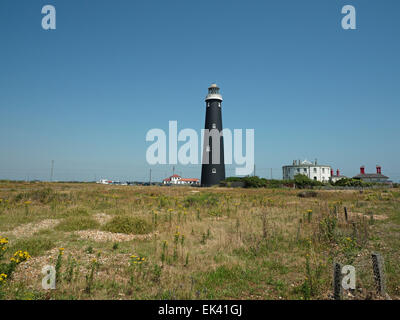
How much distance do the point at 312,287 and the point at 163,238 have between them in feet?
18.2

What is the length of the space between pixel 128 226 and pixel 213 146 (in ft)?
113

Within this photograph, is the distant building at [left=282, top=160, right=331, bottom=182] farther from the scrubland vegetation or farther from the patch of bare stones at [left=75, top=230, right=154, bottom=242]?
the patch of bare stones at [left=75, top=230, right=154, bottom=242]

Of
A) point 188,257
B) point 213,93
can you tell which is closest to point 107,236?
point 188,257

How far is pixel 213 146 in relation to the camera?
144 feet

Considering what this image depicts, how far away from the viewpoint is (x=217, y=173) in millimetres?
44781

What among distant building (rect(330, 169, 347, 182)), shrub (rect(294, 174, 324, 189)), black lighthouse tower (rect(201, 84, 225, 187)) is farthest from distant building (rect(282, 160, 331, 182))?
black lighthouse tower (rect(201, 84, 225, 187))

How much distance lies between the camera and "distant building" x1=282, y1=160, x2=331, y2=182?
7212 cm

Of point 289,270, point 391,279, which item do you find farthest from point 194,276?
point 391,279

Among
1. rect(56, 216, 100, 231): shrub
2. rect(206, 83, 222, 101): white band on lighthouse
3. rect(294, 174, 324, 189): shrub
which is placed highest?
rect(206, 83, 222, 101): white band on lighthouse

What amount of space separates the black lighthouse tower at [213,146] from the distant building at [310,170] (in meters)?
37.4

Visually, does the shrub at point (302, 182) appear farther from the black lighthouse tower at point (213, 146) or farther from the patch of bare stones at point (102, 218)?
the patch of bare stones at point (102, 218)

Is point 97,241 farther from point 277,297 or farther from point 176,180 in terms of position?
point 176,180

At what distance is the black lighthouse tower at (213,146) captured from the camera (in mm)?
43938

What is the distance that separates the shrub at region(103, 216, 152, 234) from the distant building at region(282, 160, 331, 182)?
6911 cm
